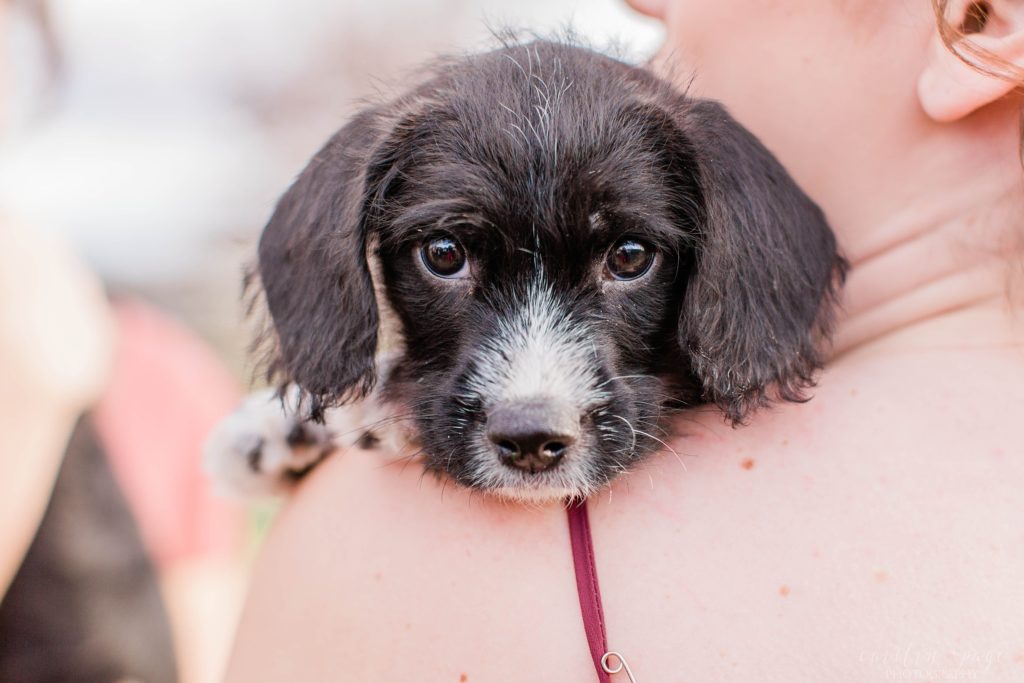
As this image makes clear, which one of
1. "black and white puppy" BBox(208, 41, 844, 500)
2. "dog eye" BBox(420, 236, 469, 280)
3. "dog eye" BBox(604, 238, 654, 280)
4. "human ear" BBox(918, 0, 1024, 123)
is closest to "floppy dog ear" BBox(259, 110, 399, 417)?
"black and white puppy" BBox(208, 41, 844, 500)

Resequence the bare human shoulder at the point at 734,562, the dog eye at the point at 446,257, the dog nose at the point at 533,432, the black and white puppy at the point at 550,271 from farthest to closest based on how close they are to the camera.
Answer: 1. the dog eye at the point at 446,257
2. the black and white puppy at the point at 550,271
3. the dog nose at the point at 533,432
4. the bare human shoulder at the point at 734,562

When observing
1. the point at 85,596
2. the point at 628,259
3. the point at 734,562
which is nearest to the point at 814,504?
the point at 734,562

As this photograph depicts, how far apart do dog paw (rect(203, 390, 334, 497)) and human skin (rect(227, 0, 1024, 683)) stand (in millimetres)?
298

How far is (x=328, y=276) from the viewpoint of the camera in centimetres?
221

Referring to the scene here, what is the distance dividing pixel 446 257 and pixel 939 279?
1.12m

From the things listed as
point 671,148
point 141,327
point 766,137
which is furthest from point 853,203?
point 141,327

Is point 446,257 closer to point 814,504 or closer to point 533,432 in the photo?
point 533,432

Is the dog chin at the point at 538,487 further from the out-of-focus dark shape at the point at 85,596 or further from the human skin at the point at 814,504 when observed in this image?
the out-of-focus dark shape at the point at 85,596

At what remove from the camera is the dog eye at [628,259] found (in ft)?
6.93

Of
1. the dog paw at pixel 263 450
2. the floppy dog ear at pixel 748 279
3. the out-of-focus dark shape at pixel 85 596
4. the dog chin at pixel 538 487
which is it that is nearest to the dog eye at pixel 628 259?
the floppy dog ear at pixel 748 279

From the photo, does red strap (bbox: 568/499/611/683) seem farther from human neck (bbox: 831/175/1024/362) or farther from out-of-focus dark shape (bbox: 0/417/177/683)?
out-of-focus dark shape (bbox: 0/417/177/683)

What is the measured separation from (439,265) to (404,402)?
1.27 feet

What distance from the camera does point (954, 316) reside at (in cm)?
207

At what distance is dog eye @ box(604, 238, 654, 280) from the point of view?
2.11 m
